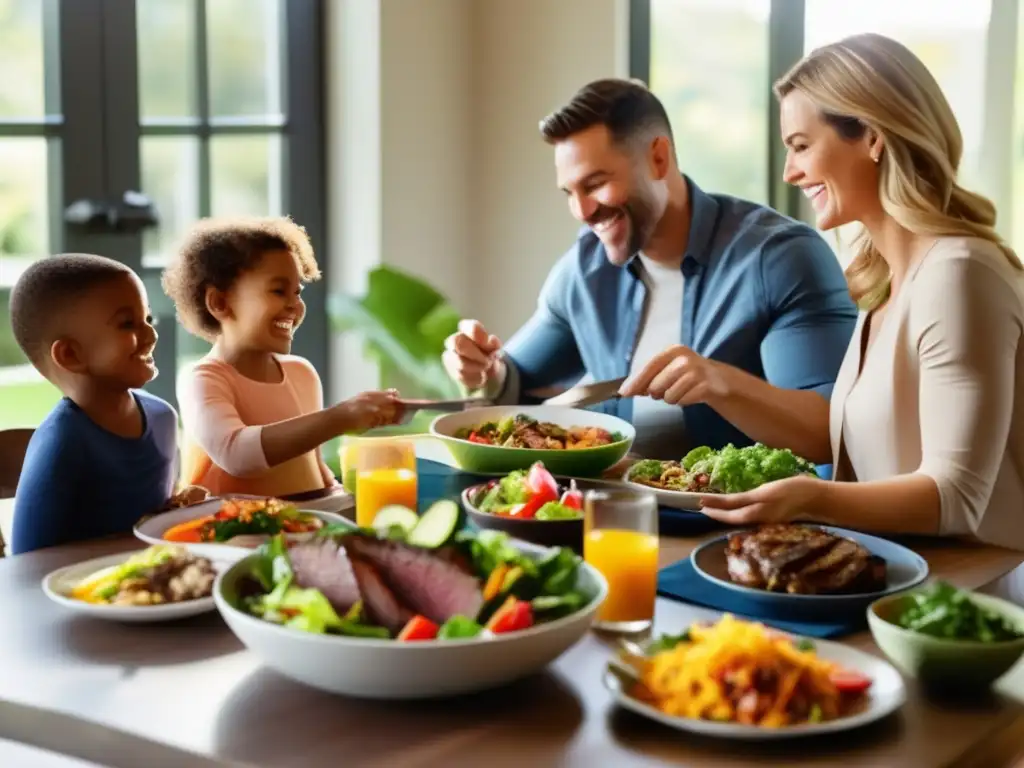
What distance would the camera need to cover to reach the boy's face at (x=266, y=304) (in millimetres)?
2230

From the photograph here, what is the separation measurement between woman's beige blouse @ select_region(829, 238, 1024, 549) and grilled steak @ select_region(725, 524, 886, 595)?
1.21 ft

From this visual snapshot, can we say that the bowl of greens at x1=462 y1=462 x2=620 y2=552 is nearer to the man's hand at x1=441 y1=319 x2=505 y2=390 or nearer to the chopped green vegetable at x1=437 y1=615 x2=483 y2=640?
the chopped green vegetable at x1=437 y1=615 x2=483 y2=640

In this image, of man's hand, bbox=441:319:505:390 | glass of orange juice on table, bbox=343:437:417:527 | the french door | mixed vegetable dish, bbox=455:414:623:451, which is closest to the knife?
mixed vegetable dish, bbox=455:414:623:451

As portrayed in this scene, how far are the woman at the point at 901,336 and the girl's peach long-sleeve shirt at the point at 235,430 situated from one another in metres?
0.70

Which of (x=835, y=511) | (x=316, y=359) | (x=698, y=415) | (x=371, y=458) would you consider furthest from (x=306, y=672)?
(x=316, y=359)

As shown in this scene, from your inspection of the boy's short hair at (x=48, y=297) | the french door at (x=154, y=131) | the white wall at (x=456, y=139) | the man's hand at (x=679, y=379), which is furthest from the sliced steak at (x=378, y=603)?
the white wall at (x=456, y=139)

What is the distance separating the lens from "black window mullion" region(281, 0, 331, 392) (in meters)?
4.16

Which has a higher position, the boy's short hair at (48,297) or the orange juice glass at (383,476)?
the boy's short hair at (48,297)

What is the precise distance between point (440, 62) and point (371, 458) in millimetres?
2821

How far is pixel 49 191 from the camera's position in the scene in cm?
356

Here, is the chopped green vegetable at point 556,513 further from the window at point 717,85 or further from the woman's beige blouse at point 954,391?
the window at point 717,85

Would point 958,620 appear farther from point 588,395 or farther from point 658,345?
point 658,345

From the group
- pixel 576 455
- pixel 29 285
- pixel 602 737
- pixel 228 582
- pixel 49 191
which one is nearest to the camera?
pixel 602 737

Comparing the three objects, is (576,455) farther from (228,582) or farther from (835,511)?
(228,582)
